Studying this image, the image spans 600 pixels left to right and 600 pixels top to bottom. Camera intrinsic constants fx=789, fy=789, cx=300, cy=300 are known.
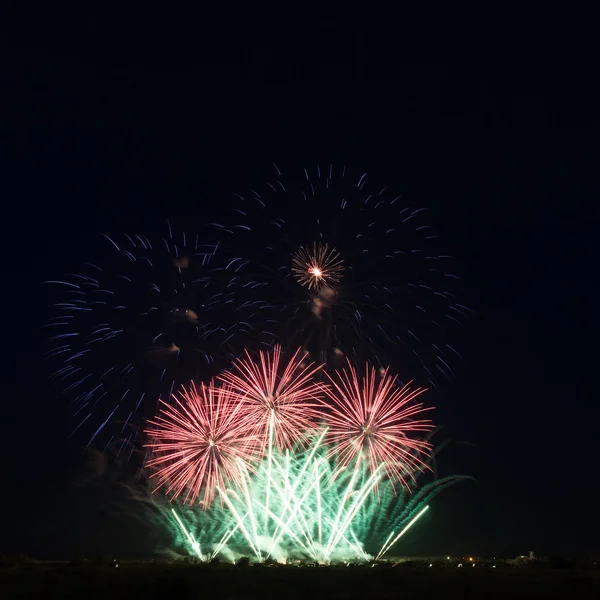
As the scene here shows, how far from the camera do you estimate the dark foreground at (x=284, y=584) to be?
32562mm

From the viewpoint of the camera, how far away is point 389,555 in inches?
Answer: 2881

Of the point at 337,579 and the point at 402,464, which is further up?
the point at 402,464

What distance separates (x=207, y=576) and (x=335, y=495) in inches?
580

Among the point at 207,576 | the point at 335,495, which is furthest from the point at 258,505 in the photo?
the point at 207,576

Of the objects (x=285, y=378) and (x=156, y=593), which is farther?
(x=285, y=378)

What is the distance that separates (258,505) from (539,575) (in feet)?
58.0

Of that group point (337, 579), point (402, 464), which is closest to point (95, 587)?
point (337, 579)

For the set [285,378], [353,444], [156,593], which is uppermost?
[285,378]

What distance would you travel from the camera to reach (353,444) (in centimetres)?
4538

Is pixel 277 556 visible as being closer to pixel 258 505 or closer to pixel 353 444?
pixel 258 505

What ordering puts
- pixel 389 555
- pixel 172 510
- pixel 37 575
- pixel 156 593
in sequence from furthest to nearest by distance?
pixel 389 555 < pixel 172 510 < pixel 37 575 < pixel 156 593

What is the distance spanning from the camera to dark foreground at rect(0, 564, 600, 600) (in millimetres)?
32562

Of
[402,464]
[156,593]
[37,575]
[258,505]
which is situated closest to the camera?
[156,593]

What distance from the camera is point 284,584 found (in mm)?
33469
